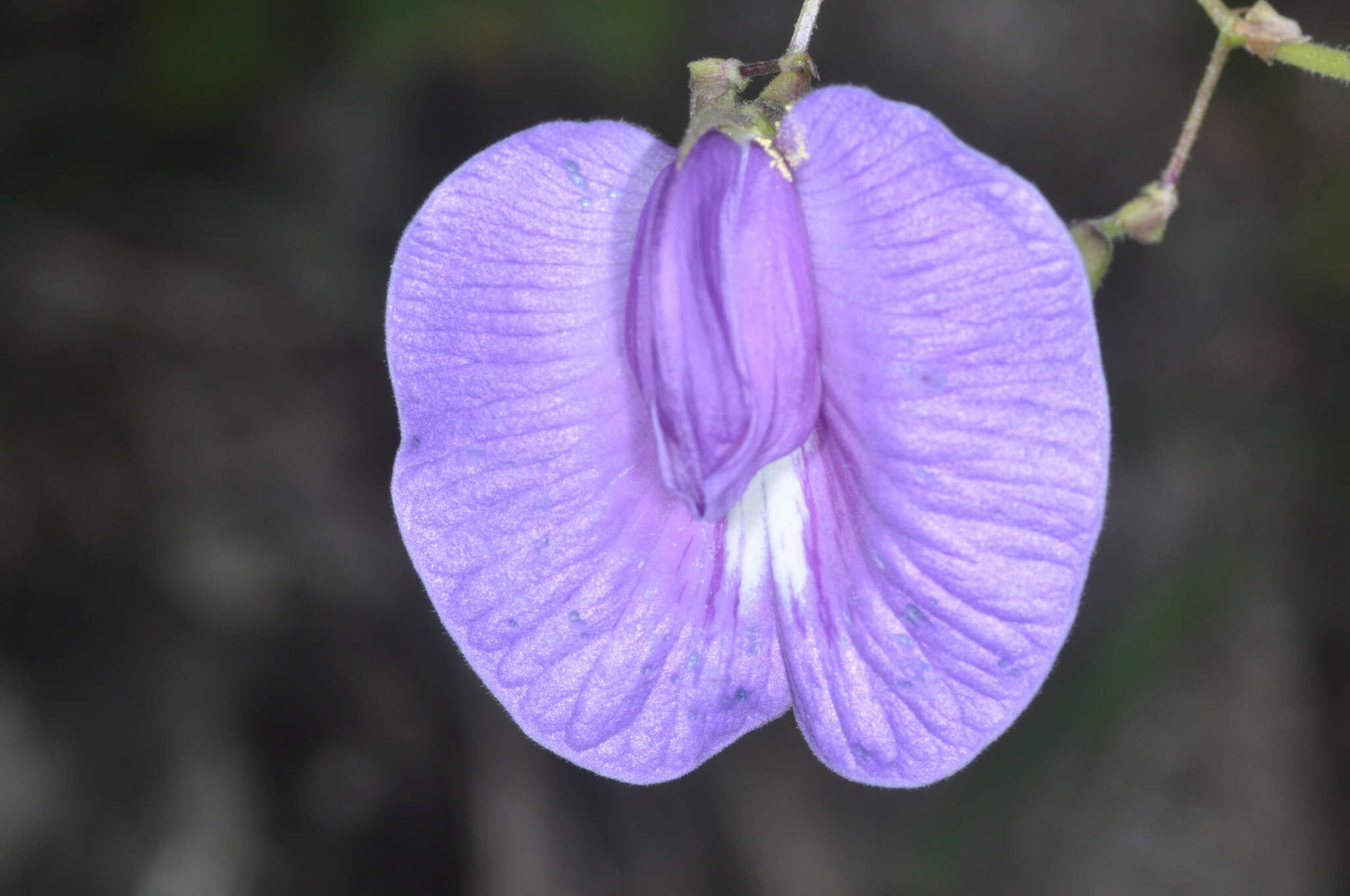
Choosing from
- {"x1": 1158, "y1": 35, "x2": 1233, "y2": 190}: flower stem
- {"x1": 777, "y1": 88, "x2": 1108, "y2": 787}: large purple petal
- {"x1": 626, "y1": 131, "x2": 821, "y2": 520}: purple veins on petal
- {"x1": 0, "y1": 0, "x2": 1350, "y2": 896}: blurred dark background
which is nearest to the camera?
{"x1": 777, "y1": 88, "x2": 1108, "y2": 787}: large purple petal

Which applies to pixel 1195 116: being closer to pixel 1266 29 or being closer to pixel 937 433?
pixel 1266 29

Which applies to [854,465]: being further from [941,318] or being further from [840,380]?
[941,318]

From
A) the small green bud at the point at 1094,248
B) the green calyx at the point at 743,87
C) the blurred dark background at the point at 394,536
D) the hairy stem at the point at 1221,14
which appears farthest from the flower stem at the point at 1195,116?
the blurred dark background at the point at 394,536

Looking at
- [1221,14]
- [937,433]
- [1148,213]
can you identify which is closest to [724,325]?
[937,433]

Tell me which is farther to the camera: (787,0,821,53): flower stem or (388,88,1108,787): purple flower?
(787,0,821,53): flower stem

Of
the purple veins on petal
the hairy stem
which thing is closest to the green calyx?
the purple veins on petal

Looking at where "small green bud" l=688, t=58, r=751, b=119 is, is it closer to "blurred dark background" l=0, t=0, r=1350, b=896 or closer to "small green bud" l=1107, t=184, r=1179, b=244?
"small green bud" l=1107, t=184, r=1179, b=244
